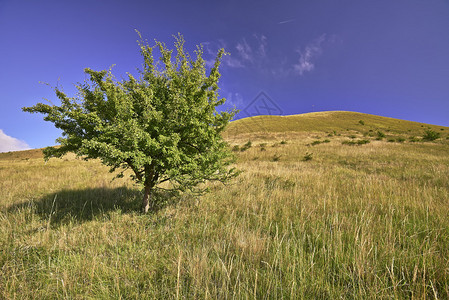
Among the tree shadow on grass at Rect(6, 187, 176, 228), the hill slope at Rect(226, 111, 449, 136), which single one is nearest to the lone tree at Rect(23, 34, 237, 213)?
the tree shadow on grass at Rect(6, 187, 176, 228)

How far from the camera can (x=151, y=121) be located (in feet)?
12.6

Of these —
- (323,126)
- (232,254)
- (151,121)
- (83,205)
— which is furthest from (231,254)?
(323,126)

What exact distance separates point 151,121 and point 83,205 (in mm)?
4318

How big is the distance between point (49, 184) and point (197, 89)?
10.1 m

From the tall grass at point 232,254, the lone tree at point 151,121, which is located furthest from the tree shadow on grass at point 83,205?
the lone tree at point 151,121

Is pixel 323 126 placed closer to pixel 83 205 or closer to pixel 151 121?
pixel 151 121

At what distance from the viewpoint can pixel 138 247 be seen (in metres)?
2.88

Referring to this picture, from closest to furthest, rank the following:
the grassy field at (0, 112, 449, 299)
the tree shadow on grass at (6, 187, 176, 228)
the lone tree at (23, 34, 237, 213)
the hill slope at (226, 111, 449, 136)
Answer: the grassy field at (0, 112, 449, 299) → the lone tree at (23, 34, 237, 213) → the tree shadow on grass at (6, 187, 176, 228) → the hill slope at (226, 111, 449, 136)

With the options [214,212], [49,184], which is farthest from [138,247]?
[49,184]

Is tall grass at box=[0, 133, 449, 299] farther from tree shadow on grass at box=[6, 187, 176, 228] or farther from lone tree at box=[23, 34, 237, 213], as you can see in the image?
lone tree at box=[23, 34, 237, 213]

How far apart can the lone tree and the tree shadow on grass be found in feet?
3.50

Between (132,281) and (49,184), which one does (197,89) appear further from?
(49,184)

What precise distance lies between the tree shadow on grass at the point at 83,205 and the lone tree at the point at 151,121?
1068 mm

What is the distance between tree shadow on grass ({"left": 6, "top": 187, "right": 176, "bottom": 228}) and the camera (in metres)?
4.46
